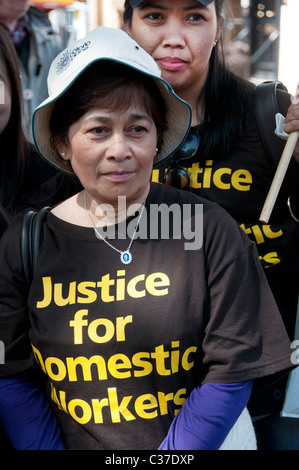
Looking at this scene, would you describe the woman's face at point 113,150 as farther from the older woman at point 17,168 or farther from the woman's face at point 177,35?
the older woman at point 17,168

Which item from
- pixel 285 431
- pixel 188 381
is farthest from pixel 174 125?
pixel 285 431

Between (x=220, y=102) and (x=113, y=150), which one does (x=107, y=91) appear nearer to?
(x=113, y=150)

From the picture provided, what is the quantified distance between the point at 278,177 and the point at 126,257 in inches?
19.3

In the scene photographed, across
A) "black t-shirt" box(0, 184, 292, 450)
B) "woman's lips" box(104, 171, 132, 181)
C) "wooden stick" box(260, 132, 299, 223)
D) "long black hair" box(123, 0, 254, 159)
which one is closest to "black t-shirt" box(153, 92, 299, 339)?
"long black hair" box(123, 0, 254, 159)

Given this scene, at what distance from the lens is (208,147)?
1991 mm

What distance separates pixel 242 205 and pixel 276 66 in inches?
389

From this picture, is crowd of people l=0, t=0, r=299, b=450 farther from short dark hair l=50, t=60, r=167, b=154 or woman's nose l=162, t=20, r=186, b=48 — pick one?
woman's nose l=162, t=20, r=186, b=48

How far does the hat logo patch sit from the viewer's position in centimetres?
160

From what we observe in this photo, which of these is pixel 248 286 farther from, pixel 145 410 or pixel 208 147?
pixel 208 147

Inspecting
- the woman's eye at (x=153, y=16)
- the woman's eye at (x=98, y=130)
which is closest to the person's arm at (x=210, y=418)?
the woman's eye at (x=98, y=130)

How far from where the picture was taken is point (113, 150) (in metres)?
1.55

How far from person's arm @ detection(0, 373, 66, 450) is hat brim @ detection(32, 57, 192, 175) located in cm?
61

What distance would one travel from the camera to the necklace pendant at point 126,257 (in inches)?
62.7

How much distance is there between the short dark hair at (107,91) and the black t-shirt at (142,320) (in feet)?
0.98
